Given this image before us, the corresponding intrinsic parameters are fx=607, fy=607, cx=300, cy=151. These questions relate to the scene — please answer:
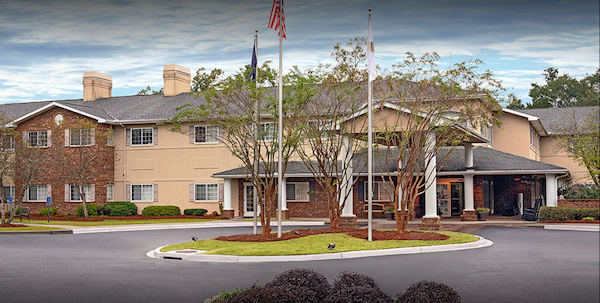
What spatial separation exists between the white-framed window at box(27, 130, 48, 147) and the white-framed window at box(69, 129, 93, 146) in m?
2.04

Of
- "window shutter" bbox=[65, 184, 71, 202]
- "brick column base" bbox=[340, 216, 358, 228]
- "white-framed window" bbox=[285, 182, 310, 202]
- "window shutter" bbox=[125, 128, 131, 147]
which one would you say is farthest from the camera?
"window shutter" bbox=[125, 128, 131, 147]

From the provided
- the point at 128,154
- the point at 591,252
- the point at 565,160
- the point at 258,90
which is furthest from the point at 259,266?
the point at 565,160

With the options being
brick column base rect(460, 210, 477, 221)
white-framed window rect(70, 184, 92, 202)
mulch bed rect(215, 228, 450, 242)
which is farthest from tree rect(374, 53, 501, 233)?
white-framed window rect(70, 184, 92, 202)

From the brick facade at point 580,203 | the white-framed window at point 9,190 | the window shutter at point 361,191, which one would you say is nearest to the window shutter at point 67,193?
the white-framed window at point 9,190

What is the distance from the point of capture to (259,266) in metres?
14.8

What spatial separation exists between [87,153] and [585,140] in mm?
29450

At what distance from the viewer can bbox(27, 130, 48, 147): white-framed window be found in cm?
A: 3944

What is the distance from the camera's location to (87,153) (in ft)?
125

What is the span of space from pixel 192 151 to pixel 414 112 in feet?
63.2

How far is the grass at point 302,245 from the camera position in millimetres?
16797

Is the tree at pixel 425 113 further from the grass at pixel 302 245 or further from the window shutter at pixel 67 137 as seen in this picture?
the window shutter at pixel 67 137

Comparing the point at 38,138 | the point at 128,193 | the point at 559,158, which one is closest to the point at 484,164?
the point at 559,158

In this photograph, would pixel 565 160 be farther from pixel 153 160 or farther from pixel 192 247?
pixel 192 247

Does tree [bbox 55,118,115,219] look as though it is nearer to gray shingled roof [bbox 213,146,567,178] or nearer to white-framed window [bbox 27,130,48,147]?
white-framed window [bbox 27,130,48,147]
